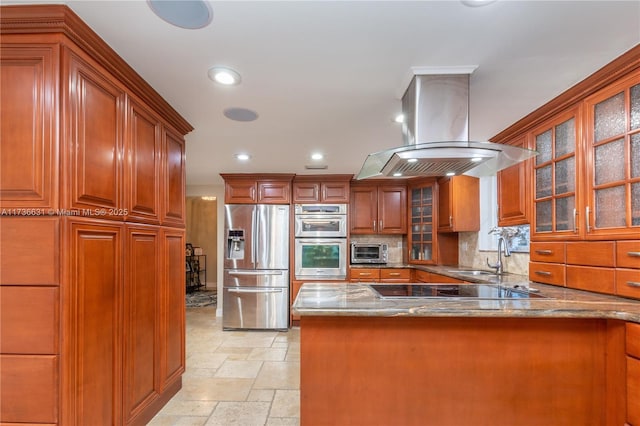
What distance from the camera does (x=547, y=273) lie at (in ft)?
7.60

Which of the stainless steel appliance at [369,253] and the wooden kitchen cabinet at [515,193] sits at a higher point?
the wooden kitchen cabinet at [515,193]

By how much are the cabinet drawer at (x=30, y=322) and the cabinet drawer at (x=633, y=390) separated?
2.55 m

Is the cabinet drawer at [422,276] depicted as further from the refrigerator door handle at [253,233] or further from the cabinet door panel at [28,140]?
the cabinet door panel at [28,140]

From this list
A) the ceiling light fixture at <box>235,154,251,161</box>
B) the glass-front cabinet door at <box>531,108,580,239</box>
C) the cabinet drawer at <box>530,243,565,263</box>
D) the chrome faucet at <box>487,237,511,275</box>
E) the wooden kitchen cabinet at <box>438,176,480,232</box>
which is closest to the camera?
the glass-front cabinet door at <box>531,108,580,239</box>

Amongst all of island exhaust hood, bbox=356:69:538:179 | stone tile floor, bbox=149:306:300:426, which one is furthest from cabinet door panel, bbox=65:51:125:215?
stone tile floor, bbox=149:306:300:426

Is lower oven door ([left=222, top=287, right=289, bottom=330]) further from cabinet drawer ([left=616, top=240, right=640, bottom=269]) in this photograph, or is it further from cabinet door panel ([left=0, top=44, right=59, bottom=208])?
cabinet drawer ([left=616, top=240, right=640, bottom=269])

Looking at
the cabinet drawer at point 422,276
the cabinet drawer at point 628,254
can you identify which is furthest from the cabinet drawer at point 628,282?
the cabinet drawer at point 422,276

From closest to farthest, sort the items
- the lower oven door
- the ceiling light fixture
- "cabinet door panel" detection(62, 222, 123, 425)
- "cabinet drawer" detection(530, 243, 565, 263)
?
"cabinet door panel" detection(62, 222, 123, 425) → "cabinet drawer" detection(530, 243, 565, 263) → the ceiling light fixture → the lower oven door

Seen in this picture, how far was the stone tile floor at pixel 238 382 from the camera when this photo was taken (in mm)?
2250

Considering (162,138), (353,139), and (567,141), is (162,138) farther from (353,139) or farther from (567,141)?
(567,141)

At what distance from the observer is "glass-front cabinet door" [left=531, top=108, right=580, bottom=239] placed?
2043mm

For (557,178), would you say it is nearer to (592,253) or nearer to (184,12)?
(592,253)

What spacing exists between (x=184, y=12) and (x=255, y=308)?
385 centimetres

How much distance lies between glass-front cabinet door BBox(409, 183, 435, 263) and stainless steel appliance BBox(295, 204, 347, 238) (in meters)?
1.05
